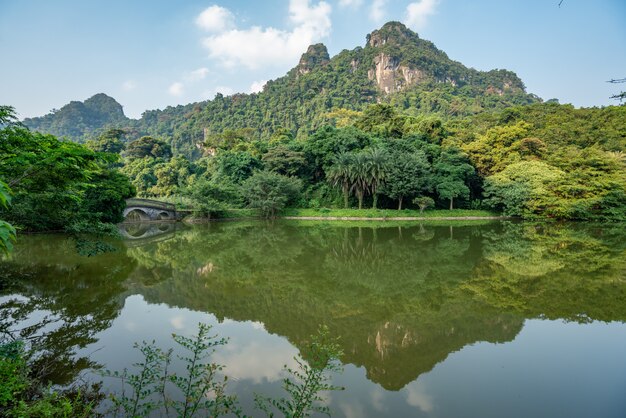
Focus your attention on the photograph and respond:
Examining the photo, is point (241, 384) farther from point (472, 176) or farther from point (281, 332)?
point (472, 176)

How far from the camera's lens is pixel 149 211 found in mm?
30484

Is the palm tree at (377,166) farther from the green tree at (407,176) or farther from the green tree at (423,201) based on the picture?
the green tree at (423,201)

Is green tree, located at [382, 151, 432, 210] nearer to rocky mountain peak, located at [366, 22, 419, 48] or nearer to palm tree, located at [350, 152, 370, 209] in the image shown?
palm tree, located at [350, 152, 370, 209]

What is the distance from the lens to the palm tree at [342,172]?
3025cm

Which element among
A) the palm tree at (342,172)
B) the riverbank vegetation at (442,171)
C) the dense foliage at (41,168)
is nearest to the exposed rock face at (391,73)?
the riverbank vegetation at (442,171)

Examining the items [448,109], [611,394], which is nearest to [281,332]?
[611,394]

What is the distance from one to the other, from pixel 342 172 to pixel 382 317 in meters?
24.2

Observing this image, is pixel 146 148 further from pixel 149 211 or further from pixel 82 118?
pixel 82 118

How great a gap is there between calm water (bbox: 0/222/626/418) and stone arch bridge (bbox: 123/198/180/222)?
15843 millimetres

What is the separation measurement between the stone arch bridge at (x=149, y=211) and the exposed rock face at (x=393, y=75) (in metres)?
71.0

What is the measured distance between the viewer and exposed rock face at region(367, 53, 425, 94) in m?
86.9

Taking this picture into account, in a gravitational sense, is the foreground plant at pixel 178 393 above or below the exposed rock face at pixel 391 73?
below

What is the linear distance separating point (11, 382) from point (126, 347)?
3316 mm

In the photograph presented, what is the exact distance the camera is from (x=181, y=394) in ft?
13.7
